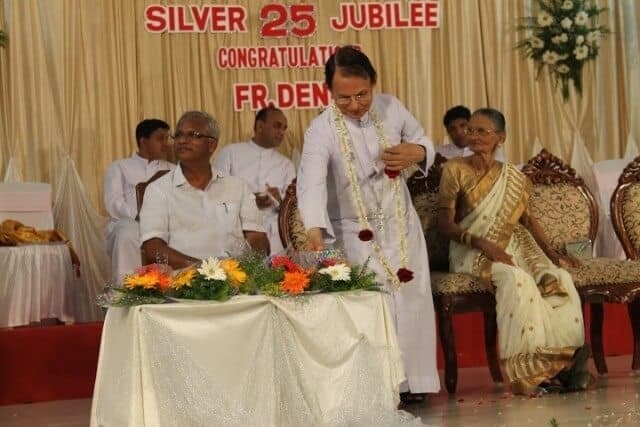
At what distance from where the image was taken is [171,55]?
9984 mm

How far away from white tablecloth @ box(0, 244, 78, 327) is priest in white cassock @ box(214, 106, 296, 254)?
5.50ft

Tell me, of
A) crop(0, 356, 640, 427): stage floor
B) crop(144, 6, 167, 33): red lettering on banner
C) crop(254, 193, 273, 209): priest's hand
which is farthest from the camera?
crop(144, 6, 167, 33): red lettering on banner

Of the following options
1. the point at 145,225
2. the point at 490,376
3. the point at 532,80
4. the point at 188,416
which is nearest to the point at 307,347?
the point at 188,416

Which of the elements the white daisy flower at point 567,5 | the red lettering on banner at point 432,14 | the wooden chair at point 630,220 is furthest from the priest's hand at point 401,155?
the white daisy flower at point 567,5

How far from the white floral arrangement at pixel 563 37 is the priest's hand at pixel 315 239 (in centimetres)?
597

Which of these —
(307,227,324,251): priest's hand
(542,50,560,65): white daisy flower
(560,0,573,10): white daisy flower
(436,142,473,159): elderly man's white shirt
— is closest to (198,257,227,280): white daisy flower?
(307,227,324,251): priest's hand

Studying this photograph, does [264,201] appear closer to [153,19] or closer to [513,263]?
[153,19]

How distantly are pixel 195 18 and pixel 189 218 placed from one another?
16.1ft

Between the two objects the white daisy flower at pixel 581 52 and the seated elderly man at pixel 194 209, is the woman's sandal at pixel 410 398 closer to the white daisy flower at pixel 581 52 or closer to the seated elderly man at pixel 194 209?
the seated elderly man at pixel 194 209

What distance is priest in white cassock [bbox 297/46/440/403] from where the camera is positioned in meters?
5.48

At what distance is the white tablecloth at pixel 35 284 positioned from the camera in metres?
8.04

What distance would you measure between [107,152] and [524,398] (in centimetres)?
492

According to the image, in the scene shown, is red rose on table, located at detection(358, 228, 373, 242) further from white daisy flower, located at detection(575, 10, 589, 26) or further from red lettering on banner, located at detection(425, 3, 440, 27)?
white daisy flower, located at detection(575, 10, 589, 26)

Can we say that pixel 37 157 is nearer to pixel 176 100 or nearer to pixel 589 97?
pixel 176 100
